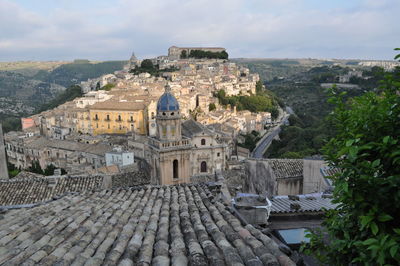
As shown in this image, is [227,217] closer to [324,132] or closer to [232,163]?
[232,163]

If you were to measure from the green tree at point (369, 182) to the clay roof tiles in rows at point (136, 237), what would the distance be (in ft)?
2.33

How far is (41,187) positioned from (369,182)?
45.4 feet

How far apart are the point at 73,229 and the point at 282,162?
13509mm

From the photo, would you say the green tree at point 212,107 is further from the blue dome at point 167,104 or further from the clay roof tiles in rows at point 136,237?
the clay roof tiles in rows at point 136,237

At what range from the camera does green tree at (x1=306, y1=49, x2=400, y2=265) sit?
2691 mm

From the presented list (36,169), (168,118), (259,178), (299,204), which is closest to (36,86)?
(36,169)

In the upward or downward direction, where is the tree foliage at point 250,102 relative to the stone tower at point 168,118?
downward

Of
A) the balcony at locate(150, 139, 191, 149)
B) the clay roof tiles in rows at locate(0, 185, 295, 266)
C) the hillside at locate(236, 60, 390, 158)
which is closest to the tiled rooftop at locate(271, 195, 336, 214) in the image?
the clay roof tiles in rows at locate(0, 185, 295, 266)

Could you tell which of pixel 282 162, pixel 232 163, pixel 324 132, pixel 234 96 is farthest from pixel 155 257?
pixel 234 96

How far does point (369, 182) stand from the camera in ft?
9.18

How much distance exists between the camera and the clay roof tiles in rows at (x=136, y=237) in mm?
3666

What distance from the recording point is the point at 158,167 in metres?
20.4

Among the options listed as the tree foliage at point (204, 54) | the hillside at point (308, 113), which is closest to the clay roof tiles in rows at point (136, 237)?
the hillside at point (308, 113)

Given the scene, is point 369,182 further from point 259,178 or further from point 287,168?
point 259,178
